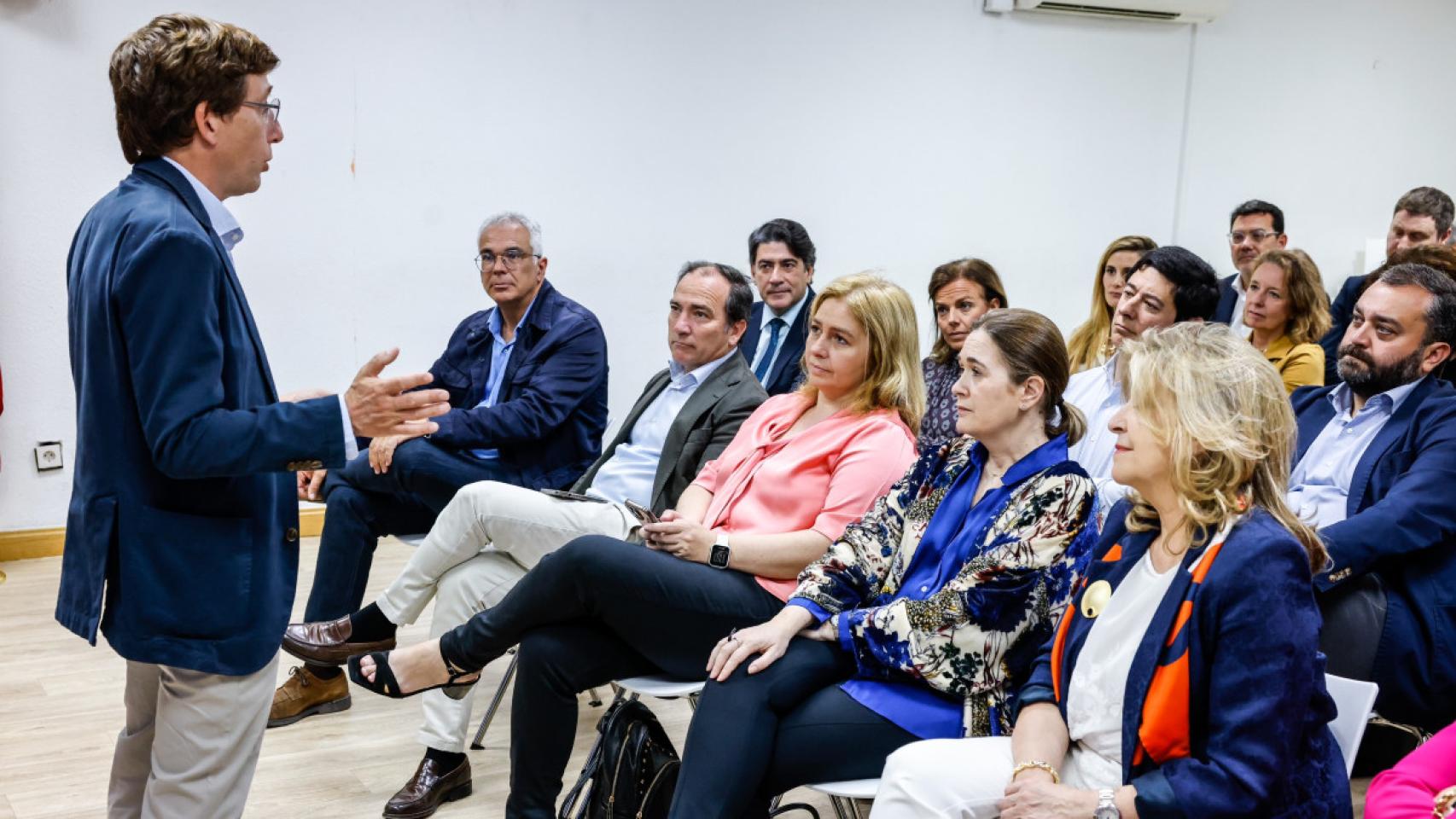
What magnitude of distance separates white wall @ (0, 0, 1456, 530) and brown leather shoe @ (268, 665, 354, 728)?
1.98 metres

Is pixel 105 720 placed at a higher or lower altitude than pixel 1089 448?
lower

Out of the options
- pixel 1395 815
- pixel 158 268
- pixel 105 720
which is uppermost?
pixel 158 268

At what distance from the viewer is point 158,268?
1.57 meters

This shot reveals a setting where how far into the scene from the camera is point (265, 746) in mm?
2939

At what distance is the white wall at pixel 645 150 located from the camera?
4469 millimetres

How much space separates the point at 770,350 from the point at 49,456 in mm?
2757

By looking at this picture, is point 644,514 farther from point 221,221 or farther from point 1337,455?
point 1337,455

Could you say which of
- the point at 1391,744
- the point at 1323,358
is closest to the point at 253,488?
the point at 1391,744

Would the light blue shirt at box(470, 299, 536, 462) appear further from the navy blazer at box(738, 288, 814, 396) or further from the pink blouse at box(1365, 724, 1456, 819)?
the pink blouse at box(1365, 724, 1456, 819)

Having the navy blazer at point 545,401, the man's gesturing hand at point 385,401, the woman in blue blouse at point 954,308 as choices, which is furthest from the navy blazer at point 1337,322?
the man's gesturing hand at point 385,401

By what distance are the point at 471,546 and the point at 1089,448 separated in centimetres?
148

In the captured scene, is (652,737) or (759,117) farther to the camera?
(759,117)

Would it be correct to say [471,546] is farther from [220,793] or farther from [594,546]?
[220,793]

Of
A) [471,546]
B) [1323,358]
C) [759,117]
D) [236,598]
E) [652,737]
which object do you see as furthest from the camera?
[759,117]
